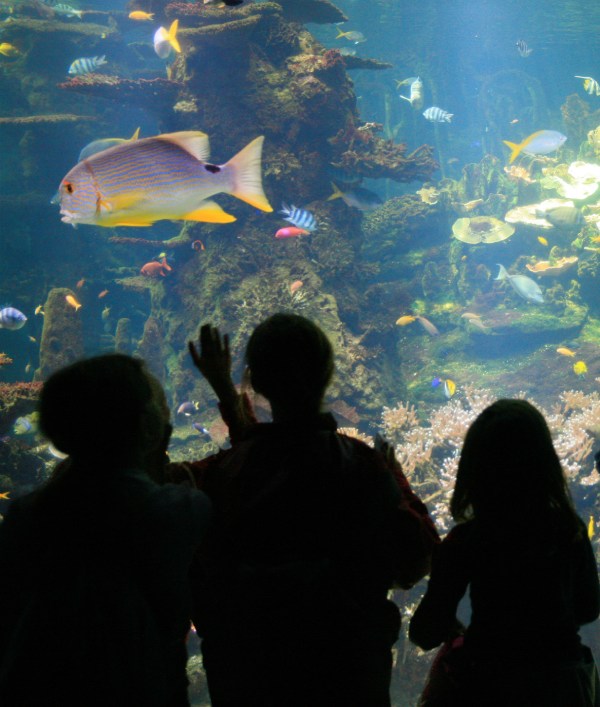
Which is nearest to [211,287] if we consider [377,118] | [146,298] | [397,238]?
[146,298]

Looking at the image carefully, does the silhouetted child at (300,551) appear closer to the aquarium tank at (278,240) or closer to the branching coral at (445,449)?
the aquarium tank at (278,240)

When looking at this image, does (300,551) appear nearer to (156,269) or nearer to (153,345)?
(156,269)

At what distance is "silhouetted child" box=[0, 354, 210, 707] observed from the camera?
1.20 meters

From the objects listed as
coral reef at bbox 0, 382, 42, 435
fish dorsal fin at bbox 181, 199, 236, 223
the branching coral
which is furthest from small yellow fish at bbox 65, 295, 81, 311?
fish dorsal fin at bbox 181, 199, 236, 223

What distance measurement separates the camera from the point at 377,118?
119ft

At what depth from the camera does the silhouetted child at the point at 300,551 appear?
4.37 feet

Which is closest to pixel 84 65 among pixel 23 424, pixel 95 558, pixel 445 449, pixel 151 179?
pixel 23 424

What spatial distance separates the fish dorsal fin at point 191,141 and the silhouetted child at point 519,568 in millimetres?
2355

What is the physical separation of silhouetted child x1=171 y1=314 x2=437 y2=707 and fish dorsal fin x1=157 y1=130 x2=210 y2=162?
1872 mm

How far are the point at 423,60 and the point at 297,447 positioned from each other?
4369cm

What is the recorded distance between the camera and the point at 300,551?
1.33m

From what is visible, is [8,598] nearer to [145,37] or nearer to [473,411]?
[473,411]

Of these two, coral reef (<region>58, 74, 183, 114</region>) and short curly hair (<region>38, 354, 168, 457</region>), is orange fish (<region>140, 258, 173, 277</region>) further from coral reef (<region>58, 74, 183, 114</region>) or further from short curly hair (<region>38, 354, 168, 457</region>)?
short curly hair (<region>38, 354, 168, 457</region>)

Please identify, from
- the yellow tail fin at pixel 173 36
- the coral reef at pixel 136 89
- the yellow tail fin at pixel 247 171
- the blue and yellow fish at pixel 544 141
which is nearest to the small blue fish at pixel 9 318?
the coral reef at pixel 136 89
